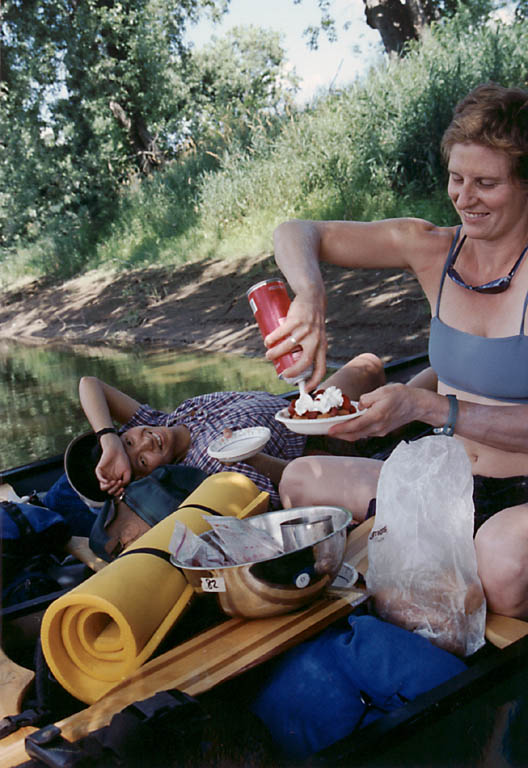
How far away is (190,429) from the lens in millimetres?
2664

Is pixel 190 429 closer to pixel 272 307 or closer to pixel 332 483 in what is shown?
pixel 332 483

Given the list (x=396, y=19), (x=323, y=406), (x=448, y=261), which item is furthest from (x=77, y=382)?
(x=396, y=19)

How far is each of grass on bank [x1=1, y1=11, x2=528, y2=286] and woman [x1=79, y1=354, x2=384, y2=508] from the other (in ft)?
17.3

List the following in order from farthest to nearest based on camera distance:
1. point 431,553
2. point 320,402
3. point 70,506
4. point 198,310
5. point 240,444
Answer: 1. point 198,310
2. point 70,506
3. point 240,444
4. point 320,402
5. point 431,553

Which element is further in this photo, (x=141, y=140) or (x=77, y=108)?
(x=141, y=140)

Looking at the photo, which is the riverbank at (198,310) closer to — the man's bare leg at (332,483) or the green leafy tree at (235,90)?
the green leafy tree at (235,90)

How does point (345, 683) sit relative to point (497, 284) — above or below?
below

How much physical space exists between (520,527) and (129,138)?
13882 mm

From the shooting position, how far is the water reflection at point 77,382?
18.1 feet

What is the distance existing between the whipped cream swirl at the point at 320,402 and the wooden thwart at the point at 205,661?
0.41 meters

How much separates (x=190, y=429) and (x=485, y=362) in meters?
1.25

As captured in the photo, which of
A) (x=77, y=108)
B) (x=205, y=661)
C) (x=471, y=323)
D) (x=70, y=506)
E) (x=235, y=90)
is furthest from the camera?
(x=235, y=90)

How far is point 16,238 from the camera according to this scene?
1347 centimetres

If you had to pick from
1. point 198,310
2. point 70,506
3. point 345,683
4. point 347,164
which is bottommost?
point 198,310
